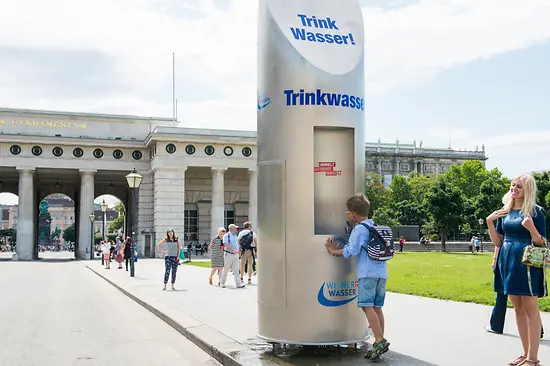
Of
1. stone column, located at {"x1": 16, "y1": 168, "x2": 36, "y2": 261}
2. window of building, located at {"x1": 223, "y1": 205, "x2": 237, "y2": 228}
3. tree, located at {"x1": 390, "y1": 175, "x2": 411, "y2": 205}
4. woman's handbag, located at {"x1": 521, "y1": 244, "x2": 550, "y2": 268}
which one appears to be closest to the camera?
woman's handbag, located at {"x1": 521, "y1": 244, "x2": 550, "y2": 268}

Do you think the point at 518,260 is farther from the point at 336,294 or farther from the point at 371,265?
the point at 336,294

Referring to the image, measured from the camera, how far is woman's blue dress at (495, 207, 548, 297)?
7348 mm

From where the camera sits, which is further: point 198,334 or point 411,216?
point 411,216

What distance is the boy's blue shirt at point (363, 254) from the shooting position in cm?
807

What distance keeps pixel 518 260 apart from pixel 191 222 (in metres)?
59.5

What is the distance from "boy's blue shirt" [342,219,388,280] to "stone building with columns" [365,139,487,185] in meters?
134

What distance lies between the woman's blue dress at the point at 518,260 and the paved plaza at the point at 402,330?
41.3 inches

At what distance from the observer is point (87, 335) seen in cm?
1192

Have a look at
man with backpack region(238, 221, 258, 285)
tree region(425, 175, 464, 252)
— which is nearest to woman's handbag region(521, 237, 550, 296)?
man with backpack region(238, 221, 258, 285)

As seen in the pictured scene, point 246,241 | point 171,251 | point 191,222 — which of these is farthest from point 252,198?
point 171,251

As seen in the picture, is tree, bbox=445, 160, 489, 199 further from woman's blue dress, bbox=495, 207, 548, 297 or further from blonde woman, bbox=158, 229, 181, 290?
woman's blue dress, bbox=495, 207, 548, 297

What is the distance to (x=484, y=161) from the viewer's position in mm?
152000

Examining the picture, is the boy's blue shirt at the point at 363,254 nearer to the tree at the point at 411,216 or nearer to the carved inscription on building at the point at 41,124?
the carved inscription on building at the point at 41,124

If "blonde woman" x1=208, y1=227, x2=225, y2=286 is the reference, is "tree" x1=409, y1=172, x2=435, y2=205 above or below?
above
